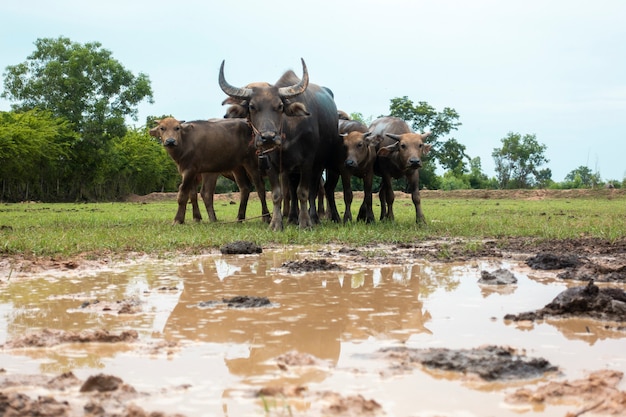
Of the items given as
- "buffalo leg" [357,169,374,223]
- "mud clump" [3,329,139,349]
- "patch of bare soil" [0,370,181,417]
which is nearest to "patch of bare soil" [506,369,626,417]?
"patch of bare soil" [0,370,181,417]

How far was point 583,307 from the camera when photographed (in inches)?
167

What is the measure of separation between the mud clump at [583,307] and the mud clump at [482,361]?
960mm

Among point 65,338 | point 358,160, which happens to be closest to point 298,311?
point 65,338

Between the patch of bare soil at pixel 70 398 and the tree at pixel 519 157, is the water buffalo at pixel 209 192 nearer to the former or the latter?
the patch of bare soil at pixel 70 398

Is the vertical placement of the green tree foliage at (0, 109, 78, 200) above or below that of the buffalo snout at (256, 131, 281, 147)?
above

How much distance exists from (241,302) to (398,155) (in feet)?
29.6

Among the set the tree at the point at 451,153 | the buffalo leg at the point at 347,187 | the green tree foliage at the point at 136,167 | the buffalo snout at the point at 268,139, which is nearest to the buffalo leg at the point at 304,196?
the buffalo snout at the point at 268,139

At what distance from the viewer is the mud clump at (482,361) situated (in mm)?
2963

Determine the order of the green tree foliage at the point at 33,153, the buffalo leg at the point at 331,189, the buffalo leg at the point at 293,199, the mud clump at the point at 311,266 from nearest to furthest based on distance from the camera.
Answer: the mud clump at the point at 311,266, the buffalo leg at the point at 293,199, the buffalo leg at the point at 331,189, the green tree foliage at the point at 33,153

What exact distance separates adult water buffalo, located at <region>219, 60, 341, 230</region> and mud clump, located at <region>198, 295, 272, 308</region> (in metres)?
5.89

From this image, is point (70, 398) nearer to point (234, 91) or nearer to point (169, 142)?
point (234, 91)

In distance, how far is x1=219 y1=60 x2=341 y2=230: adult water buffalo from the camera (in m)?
10.8

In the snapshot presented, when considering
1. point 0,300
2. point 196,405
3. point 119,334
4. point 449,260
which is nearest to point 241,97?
point 449,260

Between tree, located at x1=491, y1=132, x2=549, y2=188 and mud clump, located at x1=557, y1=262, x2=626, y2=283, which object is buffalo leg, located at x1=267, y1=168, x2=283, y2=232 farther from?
tree, located at x1=491, y1=132, x2=549, y2=188
